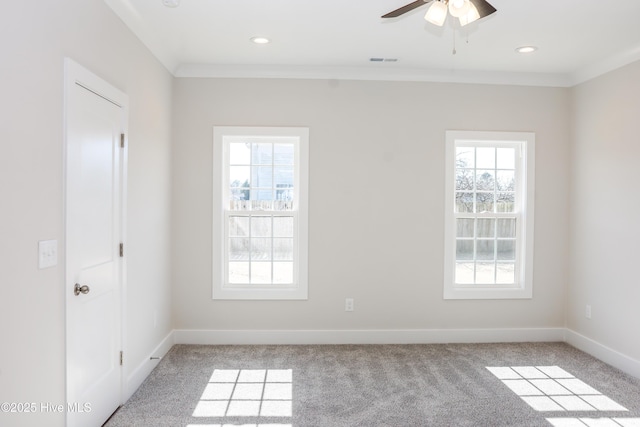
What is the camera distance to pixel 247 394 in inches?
122

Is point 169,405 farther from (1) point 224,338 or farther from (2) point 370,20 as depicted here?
(2) point 370,20

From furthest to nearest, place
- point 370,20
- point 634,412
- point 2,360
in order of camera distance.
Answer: point 370,20 < point 634,412 < point 2,360

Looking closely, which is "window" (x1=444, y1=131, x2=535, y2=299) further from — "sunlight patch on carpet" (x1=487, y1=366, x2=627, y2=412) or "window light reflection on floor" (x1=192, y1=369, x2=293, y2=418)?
"window light reflection on floor" (x1=192, y1=369, x2=293, y2=418)

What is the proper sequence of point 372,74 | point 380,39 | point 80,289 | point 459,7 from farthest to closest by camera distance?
point 372,74, point 380,39, point 80,289, point 459,7

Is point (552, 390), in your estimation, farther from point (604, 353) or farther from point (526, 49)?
point (526, 49)

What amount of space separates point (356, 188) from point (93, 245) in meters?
2.50

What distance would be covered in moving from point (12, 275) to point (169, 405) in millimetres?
1590

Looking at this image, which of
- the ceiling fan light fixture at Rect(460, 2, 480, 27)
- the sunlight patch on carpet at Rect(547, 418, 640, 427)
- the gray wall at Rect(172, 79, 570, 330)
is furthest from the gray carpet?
the ceiling fan light fixture at Rect(460, 2, 480, 27)

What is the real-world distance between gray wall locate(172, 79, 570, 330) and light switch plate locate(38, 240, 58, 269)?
2114mm

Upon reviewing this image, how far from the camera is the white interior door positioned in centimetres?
223

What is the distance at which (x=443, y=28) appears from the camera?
3.35 m

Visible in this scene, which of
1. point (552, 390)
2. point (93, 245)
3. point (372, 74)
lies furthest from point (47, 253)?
point (552, 390)

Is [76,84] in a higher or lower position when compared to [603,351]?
higher

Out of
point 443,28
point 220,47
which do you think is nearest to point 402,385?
point 443,28
